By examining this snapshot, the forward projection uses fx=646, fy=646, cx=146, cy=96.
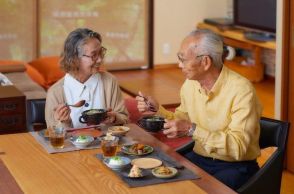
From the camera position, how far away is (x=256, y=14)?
24.2 feet

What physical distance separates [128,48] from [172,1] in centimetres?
80

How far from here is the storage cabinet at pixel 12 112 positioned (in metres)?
3.95

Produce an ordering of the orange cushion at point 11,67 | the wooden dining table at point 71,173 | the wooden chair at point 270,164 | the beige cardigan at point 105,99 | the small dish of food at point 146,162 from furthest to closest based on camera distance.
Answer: the orange cushion at point 11,67 < the beige cardigan at point 105,99 < the wooden chair at point 270,164 < the small dish of food at point 146,162 < the wooden dining table at point 71,173

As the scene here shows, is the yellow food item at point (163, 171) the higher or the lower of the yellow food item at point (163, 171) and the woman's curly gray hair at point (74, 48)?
the lower

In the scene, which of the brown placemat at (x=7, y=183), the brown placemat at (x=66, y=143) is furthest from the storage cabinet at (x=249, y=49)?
the brown placemat at (x=7, y=183)

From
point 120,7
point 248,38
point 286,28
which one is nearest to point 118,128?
point 286,28

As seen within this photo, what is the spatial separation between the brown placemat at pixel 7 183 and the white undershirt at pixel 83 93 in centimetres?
86

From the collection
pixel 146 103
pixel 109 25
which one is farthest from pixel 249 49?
pixel 146 103

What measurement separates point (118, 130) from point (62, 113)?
0.32 meters

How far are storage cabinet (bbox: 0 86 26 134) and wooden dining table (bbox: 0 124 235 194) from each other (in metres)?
1.03

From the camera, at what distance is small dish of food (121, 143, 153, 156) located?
2716 millimetres

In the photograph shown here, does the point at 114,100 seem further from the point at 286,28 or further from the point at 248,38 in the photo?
the point at 248,38

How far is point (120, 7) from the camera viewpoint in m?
7.88

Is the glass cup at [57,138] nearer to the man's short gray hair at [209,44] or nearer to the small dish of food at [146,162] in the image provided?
the small dish of food at [146,162]
